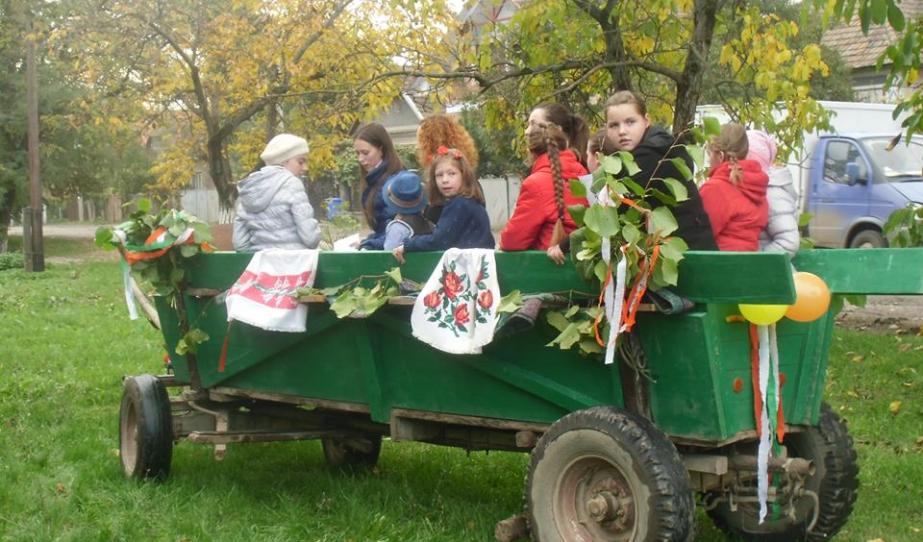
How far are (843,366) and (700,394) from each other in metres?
5.51

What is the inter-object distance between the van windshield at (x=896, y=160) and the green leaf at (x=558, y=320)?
13542 mm

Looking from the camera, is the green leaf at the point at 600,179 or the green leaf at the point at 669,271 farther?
the green leaf at the point at 600,179

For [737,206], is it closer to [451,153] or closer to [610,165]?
[610,165]

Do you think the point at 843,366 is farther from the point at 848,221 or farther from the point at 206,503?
the point at 848,221

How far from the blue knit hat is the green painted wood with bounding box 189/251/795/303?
2.27 feet

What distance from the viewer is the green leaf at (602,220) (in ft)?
13.2

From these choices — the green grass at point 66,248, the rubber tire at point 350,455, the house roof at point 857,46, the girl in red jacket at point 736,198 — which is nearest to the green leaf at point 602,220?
the girl in red jacket at point 736,198

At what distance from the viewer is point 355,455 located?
6.82 metres

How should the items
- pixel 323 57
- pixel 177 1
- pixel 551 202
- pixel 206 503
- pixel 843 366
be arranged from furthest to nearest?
1. pixel 177 1
2. pixel 323 57
3. pixel 843 366
4. pixel 206 503
5. pixel 551 202

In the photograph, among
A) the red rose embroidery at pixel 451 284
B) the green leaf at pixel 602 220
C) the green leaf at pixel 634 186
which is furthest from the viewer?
the red rose embroidery at pixel 451 284

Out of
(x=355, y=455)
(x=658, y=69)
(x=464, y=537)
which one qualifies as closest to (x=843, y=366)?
(x=658, y=69)

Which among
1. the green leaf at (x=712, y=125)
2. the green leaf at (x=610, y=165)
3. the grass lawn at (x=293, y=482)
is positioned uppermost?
the green leaf at (x=712, y=125)

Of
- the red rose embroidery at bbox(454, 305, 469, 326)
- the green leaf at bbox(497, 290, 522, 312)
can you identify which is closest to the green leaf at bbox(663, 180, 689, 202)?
the green leaf at bbox(497, 290, 522, 312)

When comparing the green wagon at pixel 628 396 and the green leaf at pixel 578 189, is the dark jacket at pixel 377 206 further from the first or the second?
the green leaf at pixel 578 189
